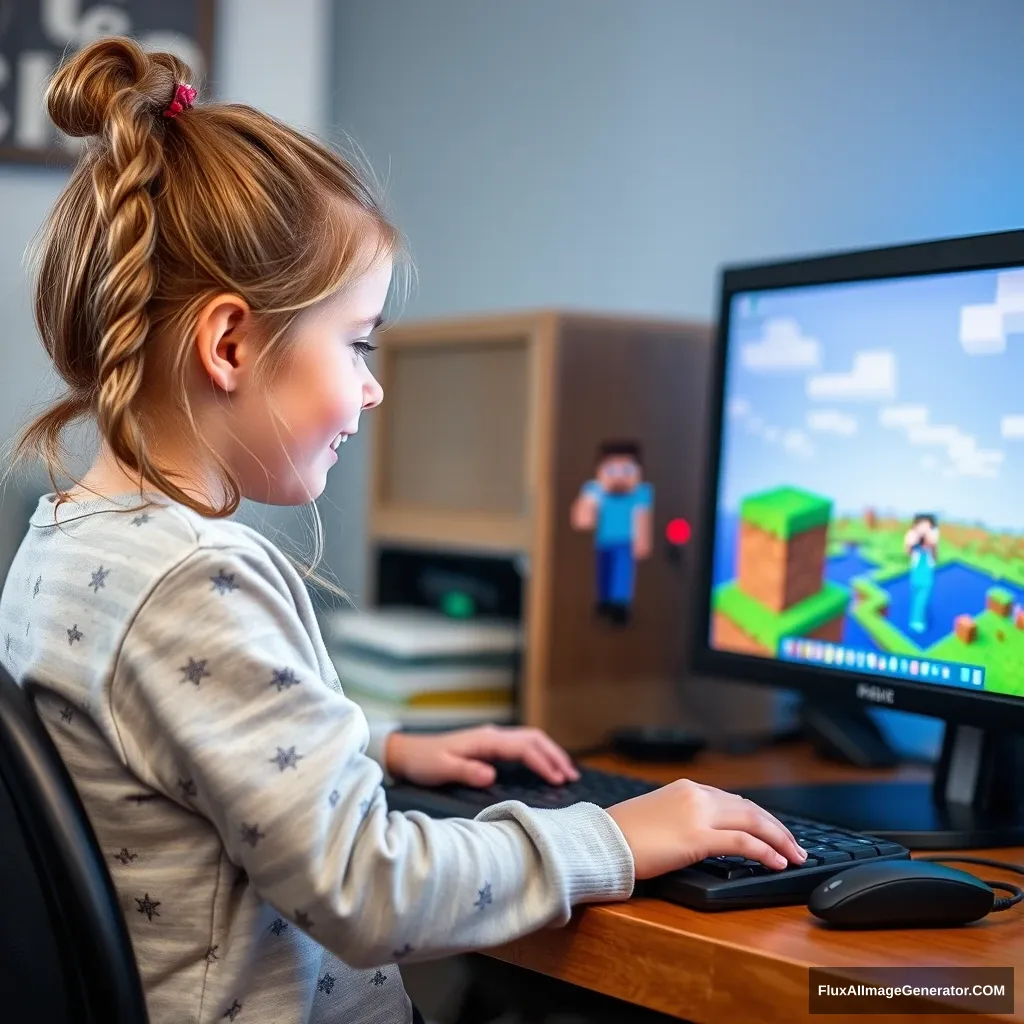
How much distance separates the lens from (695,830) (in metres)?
0.82

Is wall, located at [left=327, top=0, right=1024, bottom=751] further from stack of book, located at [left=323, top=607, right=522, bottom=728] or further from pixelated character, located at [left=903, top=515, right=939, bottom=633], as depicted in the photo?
pixelated character, located at [left=903, top=515, right=939, bottom=633]

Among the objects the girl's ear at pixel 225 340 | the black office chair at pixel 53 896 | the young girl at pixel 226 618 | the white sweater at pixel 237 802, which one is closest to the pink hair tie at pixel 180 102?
the young girl at pixel 226 618

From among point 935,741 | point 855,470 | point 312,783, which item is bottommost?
point 935,741

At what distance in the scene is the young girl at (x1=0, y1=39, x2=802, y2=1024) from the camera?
2.37 feet

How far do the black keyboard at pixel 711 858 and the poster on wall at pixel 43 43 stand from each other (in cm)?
130

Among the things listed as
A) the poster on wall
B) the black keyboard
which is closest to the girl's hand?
the black keyboard

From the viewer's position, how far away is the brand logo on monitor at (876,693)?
1087 mm

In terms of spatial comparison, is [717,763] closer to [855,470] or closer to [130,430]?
[855,470]

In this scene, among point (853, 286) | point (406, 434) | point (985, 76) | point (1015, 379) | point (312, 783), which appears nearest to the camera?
point (312, 783)

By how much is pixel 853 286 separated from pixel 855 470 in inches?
6.1

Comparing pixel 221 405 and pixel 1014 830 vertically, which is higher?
pixel 221 405

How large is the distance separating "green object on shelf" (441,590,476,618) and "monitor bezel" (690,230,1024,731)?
356 mm

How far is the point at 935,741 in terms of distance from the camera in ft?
4.71

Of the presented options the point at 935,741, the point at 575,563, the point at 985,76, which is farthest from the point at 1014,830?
the point at 985,76
